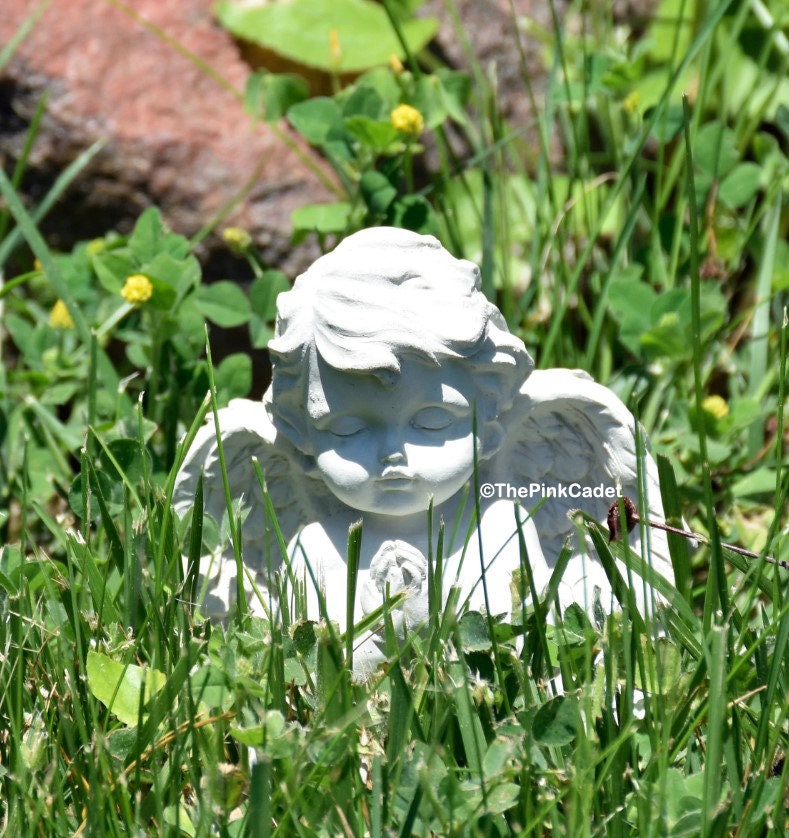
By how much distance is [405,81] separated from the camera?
2.67 metres

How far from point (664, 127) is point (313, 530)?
4.34 ft

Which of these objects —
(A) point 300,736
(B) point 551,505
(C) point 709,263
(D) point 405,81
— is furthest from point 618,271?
(A) point 300,736

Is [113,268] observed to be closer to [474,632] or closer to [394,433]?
[394,433]

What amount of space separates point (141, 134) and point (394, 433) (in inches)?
65.8

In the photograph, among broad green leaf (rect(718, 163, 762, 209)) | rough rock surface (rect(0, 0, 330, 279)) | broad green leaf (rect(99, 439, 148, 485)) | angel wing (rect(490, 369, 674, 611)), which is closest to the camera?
angel wing (rect(490, 369, 674, 611))

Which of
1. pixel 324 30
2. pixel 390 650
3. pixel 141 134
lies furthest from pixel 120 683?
pixel 324 30

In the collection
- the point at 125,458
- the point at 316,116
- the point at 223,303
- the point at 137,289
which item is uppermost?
the point at 316,116

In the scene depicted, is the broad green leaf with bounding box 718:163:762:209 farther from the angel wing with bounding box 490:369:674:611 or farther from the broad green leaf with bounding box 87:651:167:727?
the broad green leaf with bounding box 87:651:167:727

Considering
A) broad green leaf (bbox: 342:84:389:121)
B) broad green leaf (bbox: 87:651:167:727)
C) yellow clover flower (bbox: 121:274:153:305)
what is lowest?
broad green leaf (bbox: 87:651:167:727)

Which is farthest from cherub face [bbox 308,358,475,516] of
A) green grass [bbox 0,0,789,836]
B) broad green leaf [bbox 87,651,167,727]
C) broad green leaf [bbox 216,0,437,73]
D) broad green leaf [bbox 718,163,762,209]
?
broad green leaf [bbox 216,0,437,73]

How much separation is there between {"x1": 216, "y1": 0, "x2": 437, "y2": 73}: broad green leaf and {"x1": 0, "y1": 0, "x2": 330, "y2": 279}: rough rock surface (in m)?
0.12

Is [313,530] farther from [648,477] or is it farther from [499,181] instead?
[499,181]

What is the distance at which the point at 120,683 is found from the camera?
1629 mm

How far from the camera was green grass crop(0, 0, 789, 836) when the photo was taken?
1482 mm
